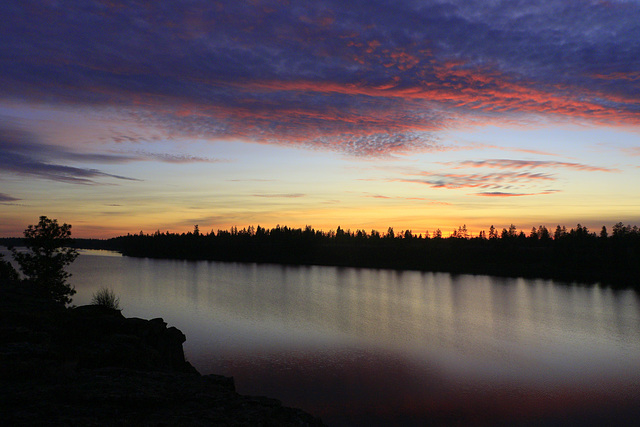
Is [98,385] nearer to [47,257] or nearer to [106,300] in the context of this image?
[106,300]

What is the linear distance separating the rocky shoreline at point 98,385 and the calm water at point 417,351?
466 inches

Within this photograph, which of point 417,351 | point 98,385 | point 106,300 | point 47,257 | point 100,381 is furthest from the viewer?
point 47,257

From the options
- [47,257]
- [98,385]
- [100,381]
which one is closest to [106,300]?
[47,257]

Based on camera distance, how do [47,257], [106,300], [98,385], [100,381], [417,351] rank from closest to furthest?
1. [98,385]
2. [100,381]
3. [106,300]
4. [417,351]
5. [47,257]

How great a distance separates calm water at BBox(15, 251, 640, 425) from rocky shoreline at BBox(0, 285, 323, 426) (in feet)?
38.8

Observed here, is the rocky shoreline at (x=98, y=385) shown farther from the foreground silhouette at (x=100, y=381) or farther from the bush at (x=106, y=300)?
the bush at (x=106, y=300)

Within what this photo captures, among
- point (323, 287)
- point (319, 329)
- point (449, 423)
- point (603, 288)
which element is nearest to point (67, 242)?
point (319, 329)

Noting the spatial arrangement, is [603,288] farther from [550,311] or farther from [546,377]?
[546,377]

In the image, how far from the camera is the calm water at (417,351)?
2936 cm

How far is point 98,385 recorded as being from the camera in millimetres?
15094

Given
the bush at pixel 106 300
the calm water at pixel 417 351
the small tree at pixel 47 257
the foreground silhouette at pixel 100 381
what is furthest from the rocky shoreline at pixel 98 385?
the small tree at pixel 47 257

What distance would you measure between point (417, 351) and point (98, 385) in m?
35.2

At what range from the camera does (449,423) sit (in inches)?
1047

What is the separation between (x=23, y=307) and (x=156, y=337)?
892cm
